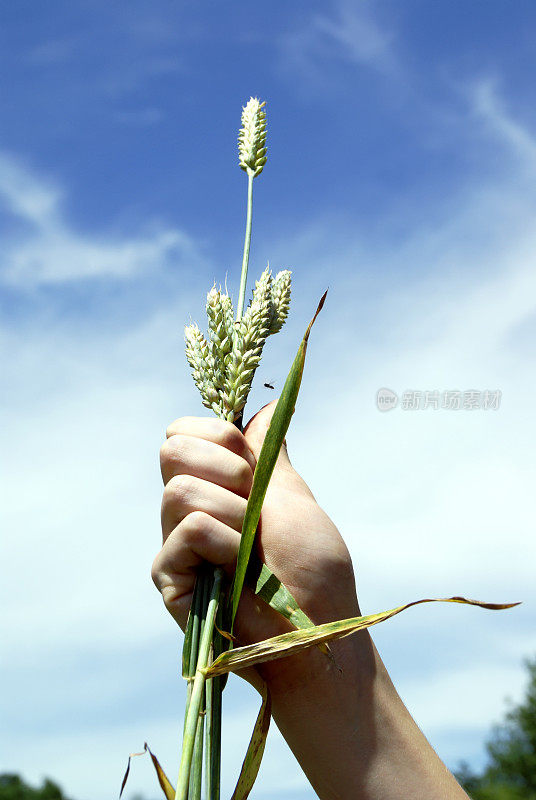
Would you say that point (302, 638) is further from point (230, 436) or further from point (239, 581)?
point (230, 436)

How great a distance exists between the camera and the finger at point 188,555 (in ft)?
4.74

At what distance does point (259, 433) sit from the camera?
71.4 inches

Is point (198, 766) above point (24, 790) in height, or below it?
below

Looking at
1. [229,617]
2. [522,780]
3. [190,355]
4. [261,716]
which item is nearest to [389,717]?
[261,716]

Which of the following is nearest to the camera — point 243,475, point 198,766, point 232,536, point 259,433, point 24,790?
point 198,766

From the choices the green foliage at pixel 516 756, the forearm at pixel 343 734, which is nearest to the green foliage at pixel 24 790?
the green foliage at pixel 516 756

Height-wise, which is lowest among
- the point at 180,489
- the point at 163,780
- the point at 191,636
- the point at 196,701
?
the point at 163,780

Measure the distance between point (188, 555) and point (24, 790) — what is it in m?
26.7

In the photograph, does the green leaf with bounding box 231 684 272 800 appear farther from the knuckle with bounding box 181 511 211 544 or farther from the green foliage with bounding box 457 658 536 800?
the green foliage with bounding box 457 658 536 800

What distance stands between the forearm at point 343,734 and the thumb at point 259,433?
1.63 ft

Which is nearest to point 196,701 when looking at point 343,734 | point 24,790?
point 343,734

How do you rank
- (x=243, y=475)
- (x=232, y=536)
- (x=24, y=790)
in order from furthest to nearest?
1. (x=24, y=790)
2. (x=243, y=475)
3. (x=232, y=536)

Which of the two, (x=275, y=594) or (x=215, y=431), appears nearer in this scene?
(x=275, y=594)

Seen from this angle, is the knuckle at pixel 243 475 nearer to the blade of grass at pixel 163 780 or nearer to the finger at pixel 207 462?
the finger at pixel 207 462
